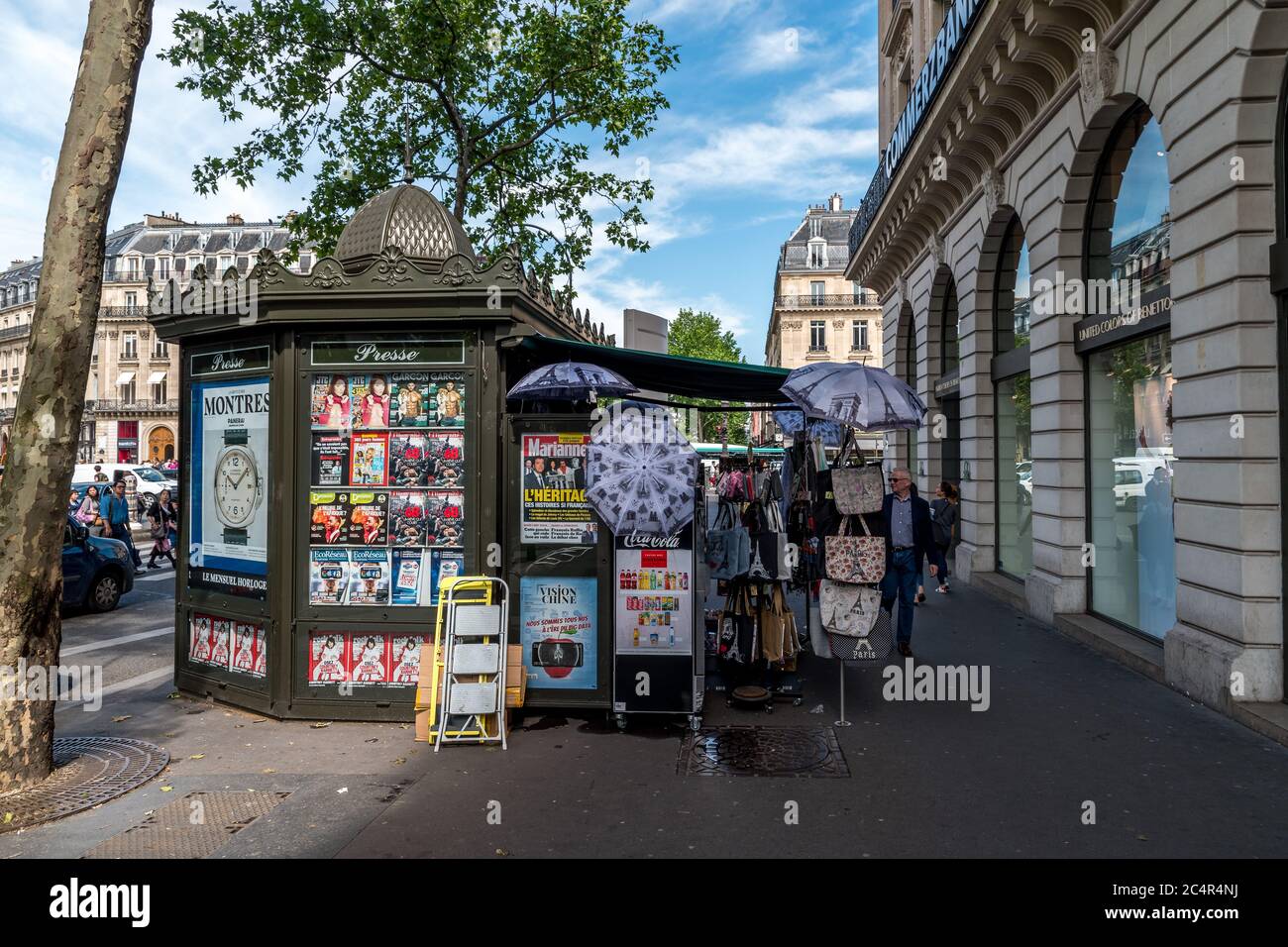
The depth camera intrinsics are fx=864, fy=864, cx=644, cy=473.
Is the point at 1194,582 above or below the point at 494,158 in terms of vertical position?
below

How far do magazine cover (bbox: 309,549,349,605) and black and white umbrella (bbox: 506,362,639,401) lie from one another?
6.29 feet

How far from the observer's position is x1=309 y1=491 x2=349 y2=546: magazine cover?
7039 mm

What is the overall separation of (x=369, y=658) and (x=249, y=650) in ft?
3.75

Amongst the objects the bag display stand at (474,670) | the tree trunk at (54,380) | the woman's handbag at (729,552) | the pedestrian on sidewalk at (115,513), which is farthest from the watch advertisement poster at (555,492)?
the pedestrian on sidewalk at (115,513)

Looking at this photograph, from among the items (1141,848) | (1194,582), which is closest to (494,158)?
(1194,582)

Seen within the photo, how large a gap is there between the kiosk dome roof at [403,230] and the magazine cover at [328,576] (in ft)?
8.14

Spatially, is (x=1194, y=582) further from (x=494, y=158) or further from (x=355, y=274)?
(x=494, y=158)

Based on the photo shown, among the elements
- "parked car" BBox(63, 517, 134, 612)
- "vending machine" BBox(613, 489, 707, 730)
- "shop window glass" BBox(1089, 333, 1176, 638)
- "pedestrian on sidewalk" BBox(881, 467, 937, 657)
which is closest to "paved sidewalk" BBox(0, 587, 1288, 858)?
"vending machine" BBox(613, 489, 707, 730)

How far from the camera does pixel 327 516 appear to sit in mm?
7051

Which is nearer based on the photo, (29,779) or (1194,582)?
(29,779)

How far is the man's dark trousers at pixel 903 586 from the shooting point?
920 centimetres

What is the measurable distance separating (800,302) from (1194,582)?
64113 millimetres

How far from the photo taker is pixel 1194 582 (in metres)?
7.65
